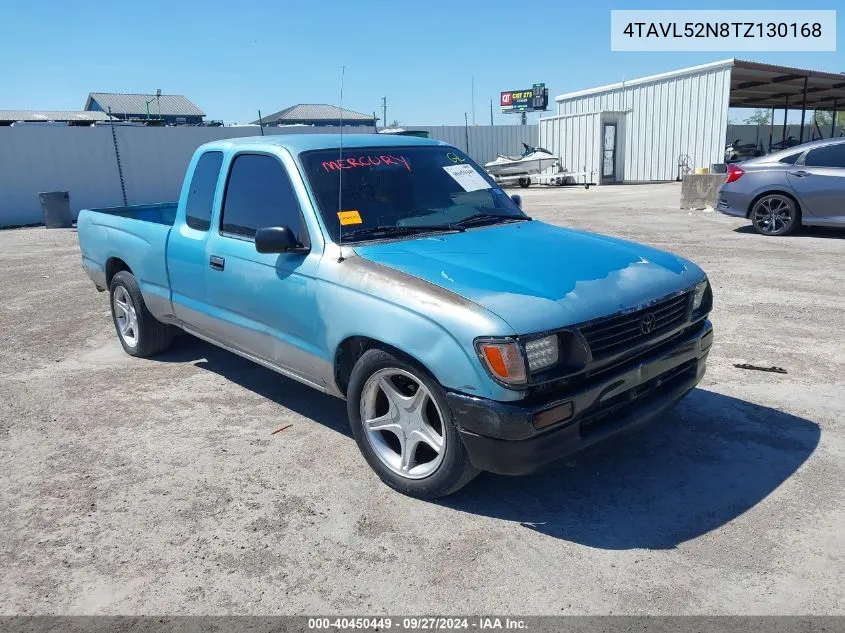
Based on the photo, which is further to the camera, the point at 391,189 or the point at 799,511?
the point at 391,189

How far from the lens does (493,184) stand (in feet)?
16.2

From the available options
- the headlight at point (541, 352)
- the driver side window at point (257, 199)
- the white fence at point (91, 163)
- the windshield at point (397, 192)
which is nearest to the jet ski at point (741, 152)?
the white fence at point (91, 163)

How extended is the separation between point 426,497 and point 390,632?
92 centimetres

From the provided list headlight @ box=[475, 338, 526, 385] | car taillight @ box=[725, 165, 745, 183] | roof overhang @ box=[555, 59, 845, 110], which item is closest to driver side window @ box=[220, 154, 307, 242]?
headlight @ box=[475, 338, 526, 385]

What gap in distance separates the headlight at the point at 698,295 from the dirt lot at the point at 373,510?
826 mm

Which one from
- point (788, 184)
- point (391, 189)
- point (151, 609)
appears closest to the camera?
point (151, 609)

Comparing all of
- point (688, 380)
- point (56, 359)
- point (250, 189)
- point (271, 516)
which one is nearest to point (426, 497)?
point (271, 516)

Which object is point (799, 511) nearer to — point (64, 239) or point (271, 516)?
point (271, 516)

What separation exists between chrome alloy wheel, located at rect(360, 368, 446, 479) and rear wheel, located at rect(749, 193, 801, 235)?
387 inches

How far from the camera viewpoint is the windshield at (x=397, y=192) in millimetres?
4027

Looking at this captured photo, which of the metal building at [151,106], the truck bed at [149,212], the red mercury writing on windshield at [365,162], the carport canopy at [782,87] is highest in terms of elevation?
the metal building at [151,106]

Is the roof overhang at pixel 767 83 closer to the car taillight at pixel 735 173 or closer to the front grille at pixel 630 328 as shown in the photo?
the car taillight at pixel 735 173

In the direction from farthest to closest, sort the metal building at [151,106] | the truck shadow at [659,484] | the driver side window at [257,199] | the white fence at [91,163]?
the metal building at [151,106]
the white fence at [91,163]
the driver side window at [257,199]
the truck shadow at [659,484]

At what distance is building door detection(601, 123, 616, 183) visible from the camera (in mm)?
26094
